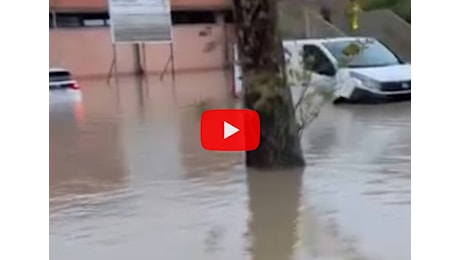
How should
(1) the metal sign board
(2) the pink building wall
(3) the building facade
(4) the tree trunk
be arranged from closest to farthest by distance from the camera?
1. (1) the metal sign board
2. (3) the building facade
3. (2) the pink building wall
4. (4) the tree trunk

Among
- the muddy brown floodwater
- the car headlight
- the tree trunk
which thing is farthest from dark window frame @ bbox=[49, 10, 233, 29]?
the tree trunk

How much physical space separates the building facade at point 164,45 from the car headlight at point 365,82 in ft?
2.56

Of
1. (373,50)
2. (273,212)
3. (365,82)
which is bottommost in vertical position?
(273,212)

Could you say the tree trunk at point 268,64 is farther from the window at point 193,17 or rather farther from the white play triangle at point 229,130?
the white play triangle at point 229,130

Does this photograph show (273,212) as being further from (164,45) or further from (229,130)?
(229,130)

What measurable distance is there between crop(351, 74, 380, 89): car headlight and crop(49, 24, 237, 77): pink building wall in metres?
0.83

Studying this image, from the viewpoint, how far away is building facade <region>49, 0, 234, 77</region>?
1109mm

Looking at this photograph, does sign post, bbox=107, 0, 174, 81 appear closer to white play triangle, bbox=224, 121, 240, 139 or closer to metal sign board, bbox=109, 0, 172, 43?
metal sign board, bbox=109, 0, 172, 43

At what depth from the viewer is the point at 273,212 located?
2.71 m

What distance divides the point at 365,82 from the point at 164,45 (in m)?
1.33

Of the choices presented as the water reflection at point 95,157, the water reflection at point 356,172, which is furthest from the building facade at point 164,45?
the water reflection at point 95,157

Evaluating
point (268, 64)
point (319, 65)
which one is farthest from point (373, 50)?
point (268, 64)

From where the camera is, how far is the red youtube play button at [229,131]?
25.8 inches
